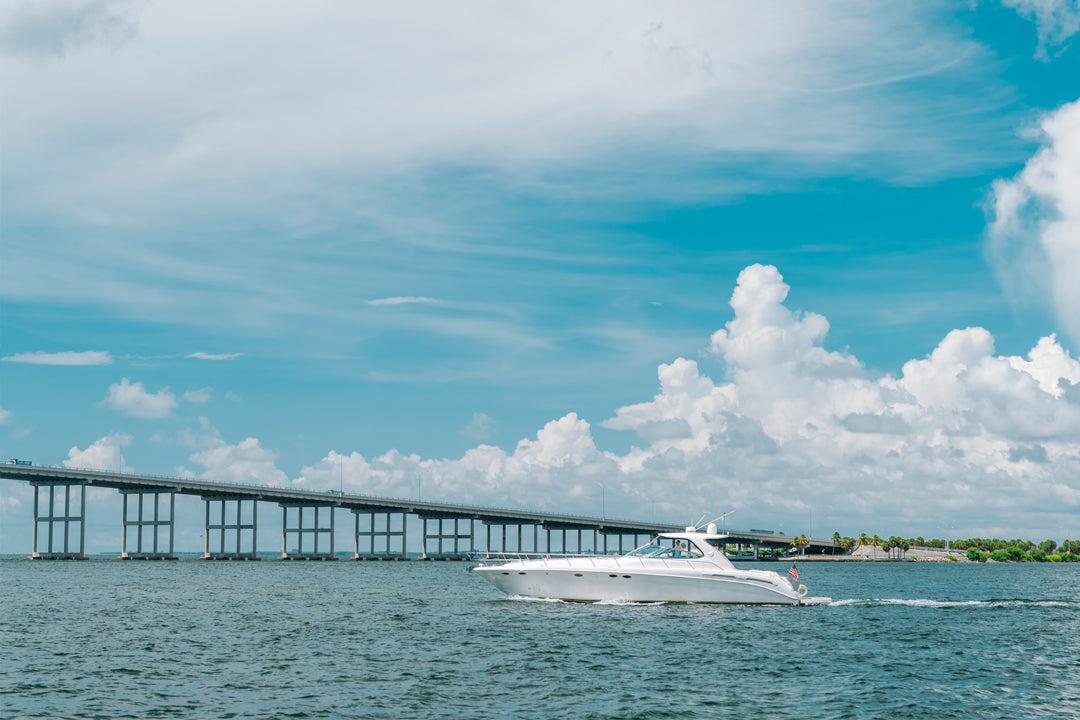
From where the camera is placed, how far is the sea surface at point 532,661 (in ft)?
84.4

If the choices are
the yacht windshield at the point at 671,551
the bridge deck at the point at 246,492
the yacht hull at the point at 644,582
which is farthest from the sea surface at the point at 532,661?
the bridge deck at the point at 246,492

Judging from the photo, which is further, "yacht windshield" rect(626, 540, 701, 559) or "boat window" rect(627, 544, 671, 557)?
"boat window" rect(627, 544, 671, 557)

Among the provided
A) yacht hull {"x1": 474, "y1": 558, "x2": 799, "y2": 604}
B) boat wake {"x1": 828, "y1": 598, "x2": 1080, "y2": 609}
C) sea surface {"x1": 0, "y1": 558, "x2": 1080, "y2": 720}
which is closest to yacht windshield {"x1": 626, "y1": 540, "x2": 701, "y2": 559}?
yacht hull {"x1": 474, "y1": 558, "x2": 799, "y2": 604}

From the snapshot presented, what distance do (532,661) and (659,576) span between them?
16.5 metres

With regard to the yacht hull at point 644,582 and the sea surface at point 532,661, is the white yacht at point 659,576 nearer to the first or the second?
the yacht hull at point 644,582

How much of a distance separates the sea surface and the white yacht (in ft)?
2.51

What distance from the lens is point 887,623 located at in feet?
157

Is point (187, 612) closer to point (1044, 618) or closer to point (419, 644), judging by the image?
point (419, 644)

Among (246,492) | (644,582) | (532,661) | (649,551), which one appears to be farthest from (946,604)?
(246,492)

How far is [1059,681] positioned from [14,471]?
14931cm

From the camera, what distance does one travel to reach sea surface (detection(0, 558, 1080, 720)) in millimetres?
25734

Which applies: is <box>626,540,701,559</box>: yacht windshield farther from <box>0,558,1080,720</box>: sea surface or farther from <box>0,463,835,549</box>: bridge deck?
<box>0,463,835,549</box>: bridge deck

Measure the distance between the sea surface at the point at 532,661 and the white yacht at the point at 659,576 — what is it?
77 cm

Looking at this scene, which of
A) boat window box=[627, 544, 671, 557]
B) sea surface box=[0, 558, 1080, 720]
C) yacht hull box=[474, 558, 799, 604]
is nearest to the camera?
sea surface box=[0, 558, 1080, 720]
